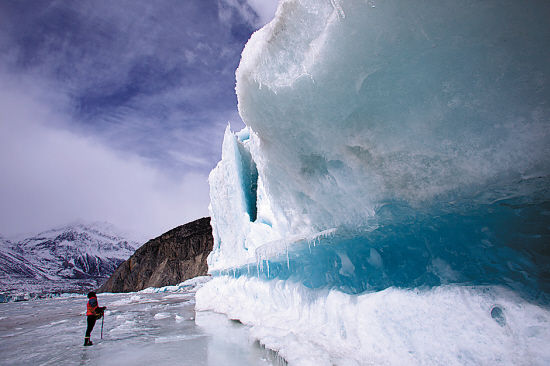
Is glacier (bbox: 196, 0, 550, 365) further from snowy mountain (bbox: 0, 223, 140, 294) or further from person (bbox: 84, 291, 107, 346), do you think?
snowy mountain (bbox: 0, 223, 140, 294)

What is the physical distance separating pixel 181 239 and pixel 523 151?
49.3m

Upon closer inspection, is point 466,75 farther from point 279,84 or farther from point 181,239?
point 181,239

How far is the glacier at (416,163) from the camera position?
1.58 meters

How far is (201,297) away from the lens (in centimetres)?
1036

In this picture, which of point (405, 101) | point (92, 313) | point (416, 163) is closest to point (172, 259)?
point (92, 313)

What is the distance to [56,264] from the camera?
142 metres

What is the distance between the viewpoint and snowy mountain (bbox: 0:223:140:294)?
296 ft

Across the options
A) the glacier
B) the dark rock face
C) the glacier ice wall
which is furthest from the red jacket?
the dark rock face

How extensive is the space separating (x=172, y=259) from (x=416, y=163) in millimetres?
48859

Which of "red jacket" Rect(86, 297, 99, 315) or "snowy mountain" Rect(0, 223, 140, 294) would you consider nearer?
"red jacket" Rect(86, 297, 99, 315)

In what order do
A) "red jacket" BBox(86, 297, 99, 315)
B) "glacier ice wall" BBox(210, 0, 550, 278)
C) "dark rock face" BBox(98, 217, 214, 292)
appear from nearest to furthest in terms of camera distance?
"glacier ice wall" BBox(210, 0, 550, 278) → "red jacket" BBox(86, 297, 99, 315) → "dark rock face" BBox(98, 217, 214, 292)

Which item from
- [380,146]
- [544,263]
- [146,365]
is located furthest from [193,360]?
[544,263]

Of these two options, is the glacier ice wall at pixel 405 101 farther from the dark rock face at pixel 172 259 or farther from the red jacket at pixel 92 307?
the dark rock face at pixel 172 259

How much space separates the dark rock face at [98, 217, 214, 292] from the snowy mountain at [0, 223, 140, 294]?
105ft
